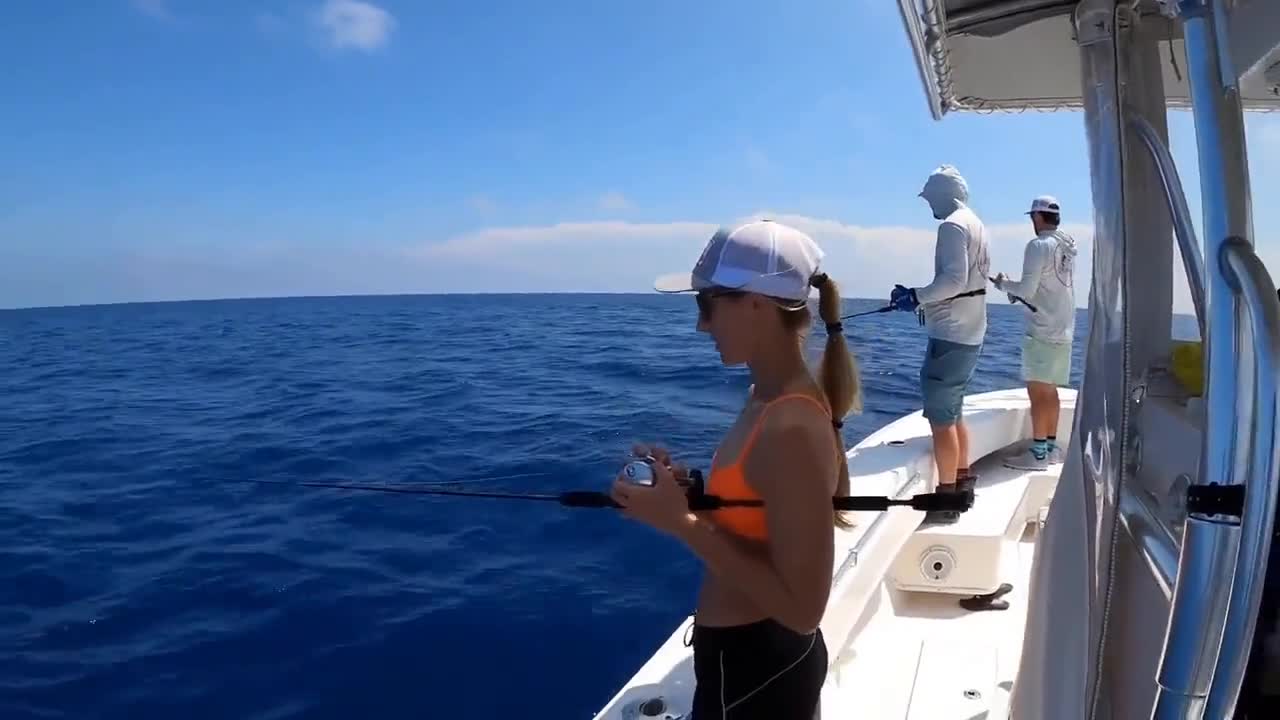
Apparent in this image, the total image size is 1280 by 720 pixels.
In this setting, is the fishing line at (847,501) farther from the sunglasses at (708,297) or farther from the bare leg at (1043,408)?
the bare leg at (1043,408)

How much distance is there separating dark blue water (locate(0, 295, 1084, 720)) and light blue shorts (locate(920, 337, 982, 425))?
63 centimetres

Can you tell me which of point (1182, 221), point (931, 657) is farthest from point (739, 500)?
point (931, 657)

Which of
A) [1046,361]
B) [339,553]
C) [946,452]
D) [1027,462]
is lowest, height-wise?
[339,553]

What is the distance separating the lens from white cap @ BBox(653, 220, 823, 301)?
126cm

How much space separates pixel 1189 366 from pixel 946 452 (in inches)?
93.3

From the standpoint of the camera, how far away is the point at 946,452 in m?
3.63

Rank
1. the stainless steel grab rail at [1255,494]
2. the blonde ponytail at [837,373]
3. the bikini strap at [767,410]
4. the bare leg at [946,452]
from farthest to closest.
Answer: the bare leg at [946,452] < the blonde ponytail at [837,373] < the bikini strap at [767,410] < the stainless steel grab rail at [1255,494]

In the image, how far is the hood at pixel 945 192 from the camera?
3475 millimetres

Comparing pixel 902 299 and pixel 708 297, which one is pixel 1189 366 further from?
pixel 902 299

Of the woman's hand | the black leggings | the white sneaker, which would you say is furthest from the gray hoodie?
the woman's hand

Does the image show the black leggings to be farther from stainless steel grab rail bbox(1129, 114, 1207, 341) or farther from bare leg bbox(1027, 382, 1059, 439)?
bare leg bbox(1027, 382, 1059, 439)

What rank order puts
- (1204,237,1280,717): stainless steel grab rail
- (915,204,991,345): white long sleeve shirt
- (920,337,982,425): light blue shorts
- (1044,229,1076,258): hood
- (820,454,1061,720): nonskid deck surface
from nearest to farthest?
(1204,237,1280,717): stainless steel grab rail, (820,454,1061,720): nonskid deck surface, (915,204,991,345): white long sleeve shirt, (920,337,982,425): light blue shorts, (1044,229,1076,258): hood

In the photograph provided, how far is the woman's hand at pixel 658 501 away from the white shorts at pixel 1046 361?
11.2 feet

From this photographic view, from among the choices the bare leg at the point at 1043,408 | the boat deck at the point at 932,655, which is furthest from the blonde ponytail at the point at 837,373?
the bare leg at the point at 1043,408
